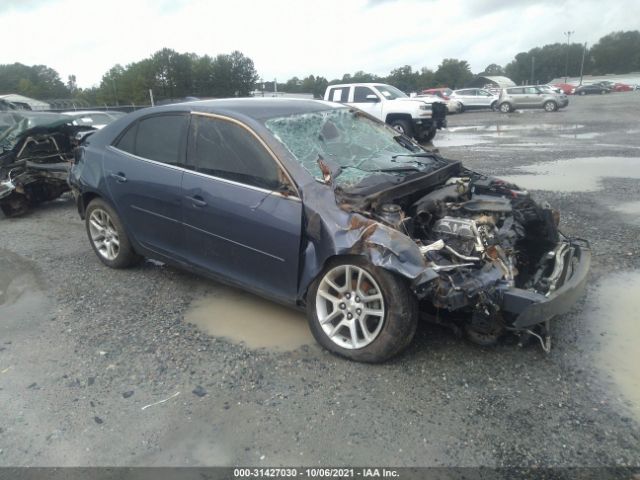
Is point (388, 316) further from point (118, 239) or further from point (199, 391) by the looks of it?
point (118, 239)

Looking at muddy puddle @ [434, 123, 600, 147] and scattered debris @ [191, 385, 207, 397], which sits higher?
scattered debris @ [191, 385, 207, 397]

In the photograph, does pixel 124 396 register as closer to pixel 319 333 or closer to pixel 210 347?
pixel 210 347

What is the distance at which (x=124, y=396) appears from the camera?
310 centimetres

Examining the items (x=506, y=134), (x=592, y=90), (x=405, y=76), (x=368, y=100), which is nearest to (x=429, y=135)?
(x=368, y=100)

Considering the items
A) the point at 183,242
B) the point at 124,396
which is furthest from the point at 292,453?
the point at 183,242

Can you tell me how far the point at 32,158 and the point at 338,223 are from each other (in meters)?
6.68

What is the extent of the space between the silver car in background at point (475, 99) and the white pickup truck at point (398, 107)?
667 inches

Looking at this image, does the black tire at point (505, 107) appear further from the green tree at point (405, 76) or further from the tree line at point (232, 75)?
the green tree at point (405, 76)

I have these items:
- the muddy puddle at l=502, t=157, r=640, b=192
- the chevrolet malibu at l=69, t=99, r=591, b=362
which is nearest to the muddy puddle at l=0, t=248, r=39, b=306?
the chevrolet malibu at l=69, t=99, r=591, b=362

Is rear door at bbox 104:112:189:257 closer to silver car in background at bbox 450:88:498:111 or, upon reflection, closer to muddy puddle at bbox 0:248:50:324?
muddy puddle at bbox 0:248:50:324

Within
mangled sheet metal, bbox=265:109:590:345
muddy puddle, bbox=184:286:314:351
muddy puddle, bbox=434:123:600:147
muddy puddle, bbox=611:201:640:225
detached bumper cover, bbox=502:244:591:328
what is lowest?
muddy puddle, bbox=434:123:600:147

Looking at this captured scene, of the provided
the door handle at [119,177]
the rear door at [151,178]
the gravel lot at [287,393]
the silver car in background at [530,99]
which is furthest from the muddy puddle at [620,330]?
the silver car in background at [530,99]

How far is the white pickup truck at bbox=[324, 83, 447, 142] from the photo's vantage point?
15109 mm

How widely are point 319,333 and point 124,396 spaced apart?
131 cm
